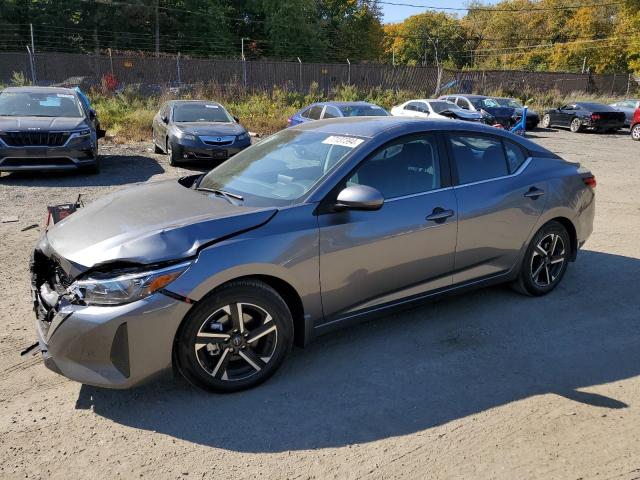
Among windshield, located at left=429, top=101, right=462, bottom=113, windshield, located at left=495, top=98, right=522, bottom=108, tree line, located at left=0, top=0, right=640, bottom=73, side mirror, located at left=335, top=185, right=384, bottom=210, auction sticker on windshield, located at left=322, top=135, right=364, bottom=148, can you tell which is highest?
tree line, located at left=0, top=0, right=640, bottom=73

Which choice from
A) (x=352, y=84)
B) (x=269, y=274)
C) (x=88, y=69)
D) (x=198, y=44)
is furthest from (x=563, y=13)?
(x=269, y=274)

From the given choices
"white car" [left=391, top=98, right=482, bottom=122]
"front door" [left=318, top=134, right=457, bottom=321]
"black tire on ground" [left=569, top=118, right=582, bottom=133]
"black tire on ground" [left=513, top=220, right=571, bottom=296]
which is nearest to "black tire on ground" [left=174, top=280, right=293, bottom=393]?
"front door" [left=318, top=134, right=457, bottom=321]

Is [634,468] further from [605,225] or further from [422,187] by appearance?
[605,225]

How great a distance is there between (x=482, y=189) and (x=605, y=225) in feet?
13.7

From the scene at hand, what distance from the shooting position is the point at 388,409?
318cm

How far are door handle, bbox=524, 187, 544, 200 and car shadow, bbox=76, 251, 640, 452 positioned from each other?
3.03 ft

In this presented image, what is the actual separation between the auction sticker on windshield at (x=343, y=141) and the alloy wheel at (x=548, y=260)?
199cm

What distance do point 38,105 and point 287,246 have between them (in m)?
9.14

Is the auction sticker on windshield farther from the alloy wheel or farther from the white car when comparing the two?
the white car

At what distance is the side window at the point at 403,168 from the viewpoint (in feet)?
12.5

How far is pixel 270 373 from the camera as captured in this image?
3.39 m

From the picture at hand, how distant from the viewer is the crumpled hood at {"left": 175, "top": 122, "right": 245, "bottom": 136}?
11.6 m

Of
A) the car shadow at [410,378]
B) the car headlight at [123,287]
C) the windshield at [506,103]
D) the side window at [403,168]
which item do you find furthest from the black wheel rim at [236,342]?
the windshield at [506,103]

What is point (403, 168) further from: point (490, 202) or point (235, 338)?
point (235, 338)
